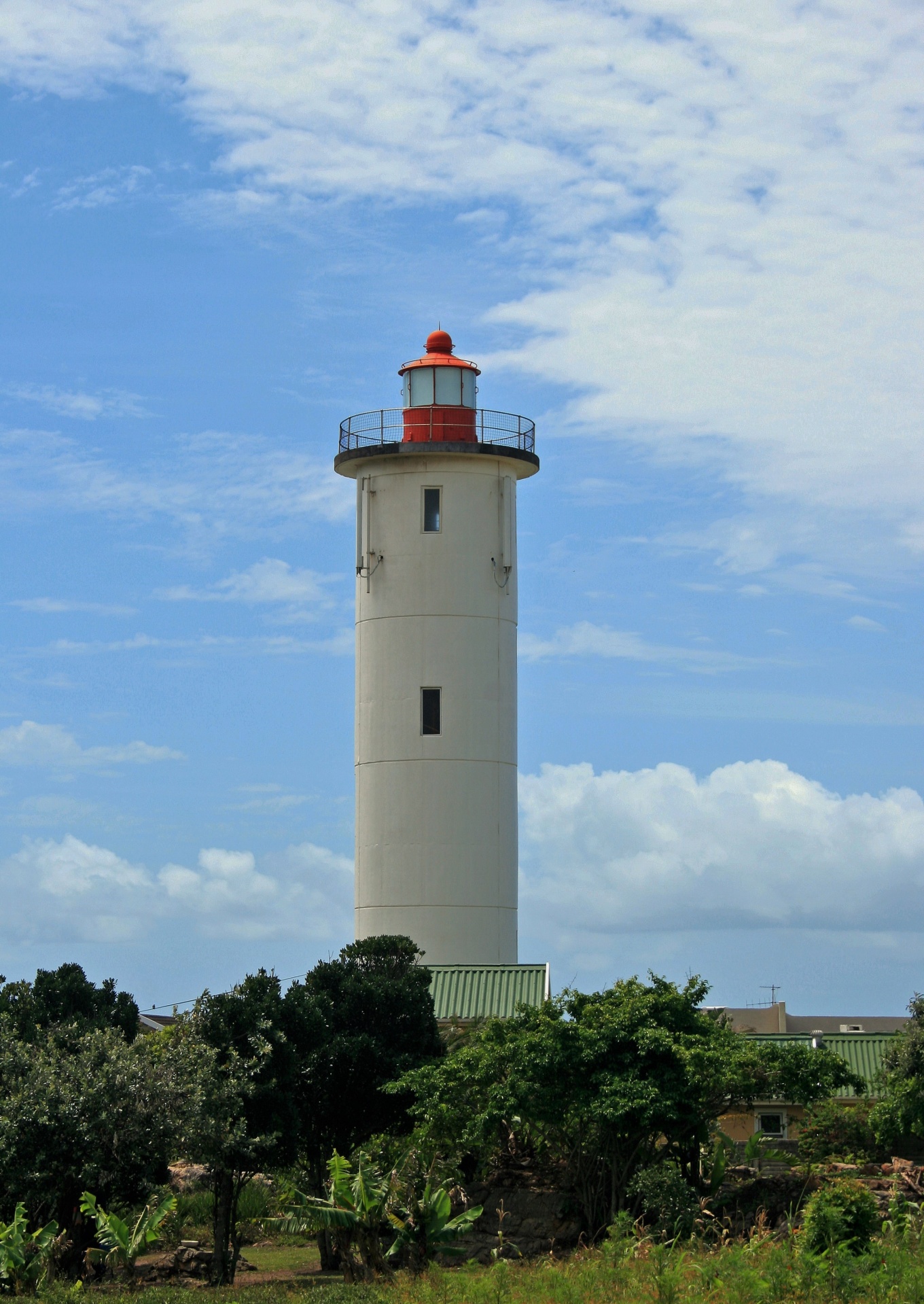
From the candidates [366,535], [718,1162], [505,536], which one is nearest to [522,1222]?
[718,1162]

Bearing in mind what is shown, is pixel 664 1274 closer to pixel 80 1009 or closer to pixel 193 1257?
pixel 193 1257

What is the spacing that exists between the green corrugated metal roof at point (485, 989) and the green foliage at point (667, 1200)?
8.50 metres

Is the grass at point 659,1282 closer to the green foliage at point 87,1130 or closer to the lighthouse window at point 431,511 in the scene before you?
the green foliage at point 87,1130

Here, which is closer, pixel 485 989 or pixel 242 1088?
pixel 242 1088

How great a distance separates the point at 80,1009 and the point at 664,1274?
13796 mm

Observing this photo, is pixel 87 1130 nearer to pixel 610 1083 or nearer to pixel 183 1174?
pixel 610 1083

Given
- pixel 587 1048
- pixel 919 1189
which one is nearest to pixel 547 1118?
pixel 587 1048

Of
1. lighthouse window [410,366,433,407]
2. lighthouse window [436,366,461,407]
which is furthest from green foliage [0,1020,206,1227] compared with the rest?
lighthouse window [436,366,461,407]

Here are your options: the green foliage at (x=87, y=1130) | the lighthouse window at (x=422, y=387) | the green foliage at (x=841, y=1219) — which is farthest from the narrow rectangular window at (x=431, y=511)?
the green foliage at (x=841, y=1219)

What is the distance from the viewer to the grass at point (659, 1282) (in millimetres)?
18094

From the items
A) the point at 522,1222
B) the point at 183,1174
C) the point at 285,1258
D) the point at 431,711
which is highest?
the point at 431,711

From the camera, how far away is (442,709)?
129 ft

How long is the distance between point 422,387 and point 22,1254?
23733mm

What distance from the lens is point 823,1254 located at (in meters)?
20.2
